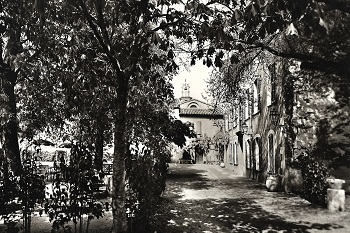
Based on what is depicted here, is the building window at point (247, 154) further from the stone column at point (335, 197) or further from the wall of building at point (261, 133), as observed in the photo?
the stone column at point (335, 197)

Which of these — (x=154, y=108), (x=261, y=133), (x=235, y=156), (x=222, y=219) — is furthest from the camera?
(x=235, y=156)

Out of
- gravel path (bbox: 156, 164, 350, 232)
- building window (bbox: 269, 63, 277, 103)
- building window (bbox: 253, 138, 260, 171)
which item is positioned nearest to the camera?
gravel path (bbox: 156, 164, 350, 232)

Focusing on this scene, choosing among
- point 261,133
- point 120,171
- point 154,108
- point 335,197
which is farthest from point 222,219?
point 261,133

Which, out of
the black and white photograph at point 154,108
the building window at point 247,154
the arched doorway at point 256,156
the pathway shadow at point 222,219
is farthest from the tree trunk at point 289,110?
the building window at point 247,154

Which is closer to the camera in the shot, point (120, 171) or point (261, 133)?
point (120, 171)

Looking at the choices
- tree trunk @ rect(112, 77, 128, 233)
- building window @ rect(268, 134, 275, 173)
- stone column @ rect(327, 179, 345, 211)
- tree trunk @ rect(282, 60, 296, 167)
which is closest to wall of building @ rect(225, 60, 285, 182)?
building window @ rect(268, 134, 275, 173)

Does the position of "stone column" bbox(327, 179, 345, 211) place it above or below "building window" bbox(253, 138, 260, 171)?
below

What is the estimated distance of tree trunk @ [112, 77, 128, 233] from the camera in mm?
6688

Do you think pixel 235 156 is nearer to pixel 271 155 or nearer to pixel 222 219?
pixel 271 155

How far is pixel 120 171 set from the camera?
22.4 ft

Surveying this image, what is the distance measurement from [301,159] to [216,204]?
3.99m

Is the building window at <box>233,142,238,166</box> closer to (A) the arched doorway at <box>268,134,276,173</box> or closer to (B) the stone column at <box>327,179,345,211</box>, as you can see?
(A) the arched doorway at <box>268,134,276,173</box>

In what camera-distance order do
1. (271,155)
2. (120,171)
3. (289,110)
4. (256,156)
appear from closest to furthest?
(120,171), (289,110), (271,155), (256,156)

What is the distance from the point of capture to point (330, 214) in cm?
1071
